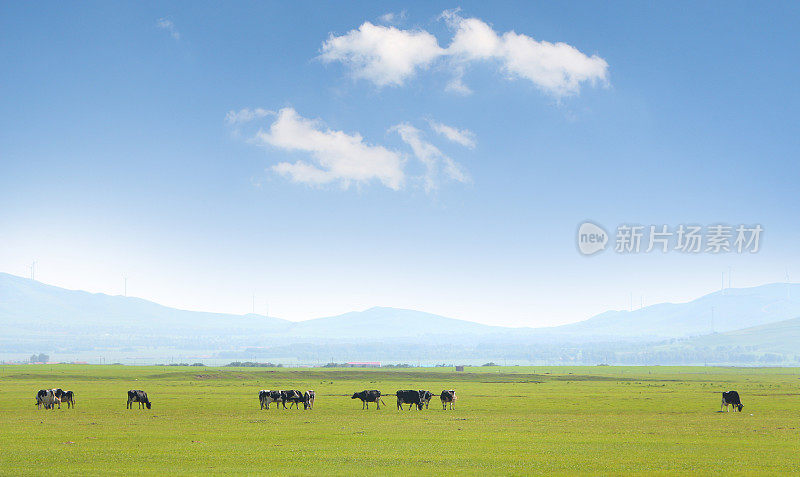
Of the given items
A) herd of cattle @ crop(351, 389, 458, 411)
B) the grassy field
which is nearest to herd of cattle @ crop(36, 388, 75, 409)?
the grassy field

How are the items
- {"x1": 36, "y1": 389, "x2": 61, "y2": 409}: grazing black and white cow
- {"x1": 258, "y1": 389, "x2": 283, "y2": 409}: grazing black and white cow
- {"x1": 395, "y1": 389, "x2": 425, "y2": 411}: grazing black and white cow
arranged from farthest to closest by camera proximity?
{"x1": 258, "y1": 389, "x2": 283, "y2": 409}: grazing black and white cow < {"x1": 395, "y1": 389, "x2": 425, "y2": 411}: grazing black and white cow < {"x1": 36, "y1": 389, "x2": 61, "y2": 409}: grazing black and white cow

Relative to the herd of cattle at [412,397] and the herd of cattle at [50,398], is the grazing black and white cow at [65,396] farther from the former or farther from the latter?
the herd of cattle at [412,397]

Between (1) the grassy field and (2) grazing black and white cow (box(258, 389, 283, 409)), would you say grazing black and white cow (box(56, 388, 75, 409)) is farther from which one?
(2) grazing black and white cow (box(258, 389, 283, 409))

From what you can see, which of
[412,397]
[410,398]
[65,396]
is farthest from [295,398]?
[65,396]

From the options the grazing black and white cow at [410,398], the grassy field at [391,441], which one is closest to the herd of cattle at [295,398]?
the grazing black and white cow at [410,398]

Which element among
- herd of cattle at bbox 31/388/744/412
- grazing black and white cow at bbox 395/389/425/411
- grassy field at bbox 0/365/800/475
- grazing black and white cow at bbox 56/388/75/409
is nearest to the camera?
grassy field at bbox 0/365/800/475

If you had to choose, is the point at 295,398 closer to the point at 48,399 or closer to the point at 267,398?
the point at 267,398

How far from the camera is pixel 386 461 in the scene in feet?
95.0

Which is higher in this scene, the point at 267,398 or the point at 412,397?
the point at 412,397

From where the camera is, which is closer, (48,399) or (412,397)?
(48,399)

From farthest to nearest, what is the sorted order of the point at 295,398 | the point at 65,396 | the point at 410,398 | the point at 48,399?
the point at 295,398 < the point at 65,396 < the point at 410,398 < the point at 48,399

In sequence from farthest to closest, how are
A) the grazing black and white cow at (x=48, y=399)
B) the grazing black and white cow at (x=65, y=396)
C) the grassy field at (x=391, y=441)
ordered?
1. the grazing black and white cow at (x=65, y=396)
2. the grazing black and white cow at (x=48, y=399)
3. the grassy field at (x=391, y=441)

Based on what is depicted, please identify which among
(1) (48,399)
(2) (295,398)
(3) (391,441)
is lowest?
(1) (48,399)

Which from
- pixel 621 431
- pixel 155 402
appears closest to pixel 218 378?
pixel 155 402
